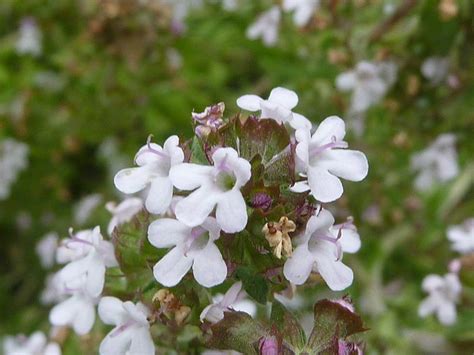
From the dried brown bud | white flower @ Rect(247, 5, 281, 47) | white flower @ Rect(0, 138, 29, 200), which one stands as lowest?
the dried brown bud

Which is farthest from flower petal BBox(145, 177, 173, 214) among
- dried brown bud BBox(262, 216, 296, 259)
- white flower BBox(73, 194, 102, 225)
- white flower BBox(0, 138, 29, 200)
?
white flower BBox(0, 138, 29, 200)

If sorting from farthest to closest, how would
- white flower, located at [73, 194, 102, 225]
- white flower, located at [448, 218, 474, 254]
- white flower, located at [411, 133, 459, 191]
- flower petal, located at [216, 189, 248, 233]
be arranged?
white flower, located at [73, 194, 102, 225], white flower, located at [411, 133, 459, 191], white flower, located at [448, 218, 474, 254], flower petal, located at [216, 189, 248, 233]

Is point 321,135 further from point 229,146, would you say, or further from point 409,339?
point 409,339

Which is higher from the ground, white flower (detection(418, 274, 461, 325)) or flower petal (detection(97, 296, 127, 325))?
white flower (detection(418, 274, 461, 325))

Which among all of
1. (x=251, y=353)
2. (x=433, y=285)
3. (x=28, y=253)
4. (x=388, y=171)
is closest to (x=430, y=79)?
(x=388, y=171)

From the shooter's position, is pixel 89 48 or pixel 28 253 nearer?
pixel 89 48

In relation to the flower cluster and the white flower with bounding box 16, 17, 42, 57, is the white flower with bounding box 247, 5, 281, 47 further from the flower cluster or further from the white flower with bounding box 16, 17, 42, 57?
the flower cluster
